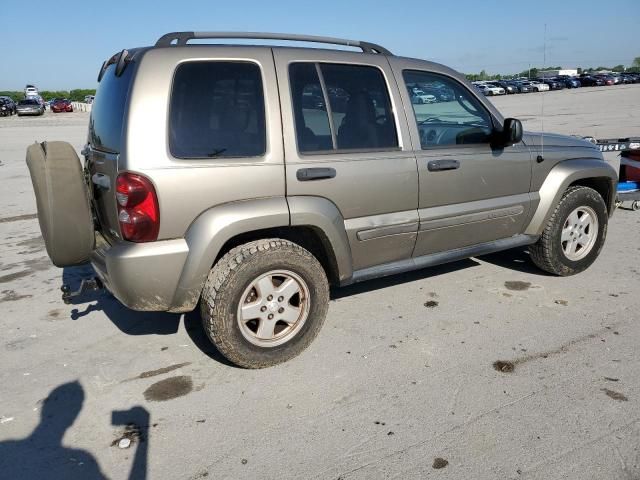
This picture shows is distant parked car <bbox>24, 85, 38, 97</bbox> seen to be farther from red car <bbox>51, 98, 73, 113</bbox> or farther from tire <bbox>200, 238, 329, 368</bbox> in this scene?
tire <bbox>200, 238, 329, 368</bbox>

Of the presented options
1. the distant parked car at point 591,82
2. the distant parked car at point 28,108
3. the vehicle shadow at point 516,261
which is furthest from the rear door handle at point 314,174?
the distant parked car at point 591,82

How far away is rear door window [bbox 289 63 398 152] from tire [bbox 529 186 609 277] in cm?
186

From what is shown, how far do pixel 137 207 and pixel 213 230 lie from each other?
1.40 ft

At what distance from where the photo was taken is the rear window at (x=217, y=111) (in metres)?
2.90

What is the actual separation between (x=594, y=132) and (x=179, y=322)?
1546 centimetres

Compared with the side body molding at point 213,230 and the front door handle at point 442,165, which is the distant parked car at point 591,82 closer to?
the front door handle at point 442,165

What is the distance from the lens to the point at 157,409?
288 centimetres

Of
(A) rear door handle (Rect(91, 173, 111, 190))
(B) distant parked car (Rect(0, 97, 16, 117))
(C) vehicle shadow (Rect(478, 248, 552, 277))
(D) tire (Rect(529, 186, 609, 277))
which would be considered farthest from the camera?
(B) distant parked car (Rect(0, 97, 16, 117))

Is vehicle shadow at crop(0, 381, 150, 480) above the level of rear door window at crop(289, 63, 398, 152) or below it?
below

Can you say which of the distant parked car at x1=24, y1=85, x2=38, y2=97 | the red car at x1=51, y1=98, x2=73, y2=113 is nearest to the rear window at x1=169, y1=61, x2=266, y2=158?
the red car at x1=51, y1=98, x2=73, y2=113

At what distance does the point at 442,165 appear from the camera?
3.74m

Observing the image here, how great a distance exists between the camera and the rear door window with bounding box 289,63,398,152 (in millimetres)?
3272

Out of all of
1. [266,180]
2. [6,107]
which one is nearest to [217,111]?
[266,180]

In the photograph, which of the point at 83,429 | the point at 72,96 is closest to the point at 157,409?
the point at 83,429
